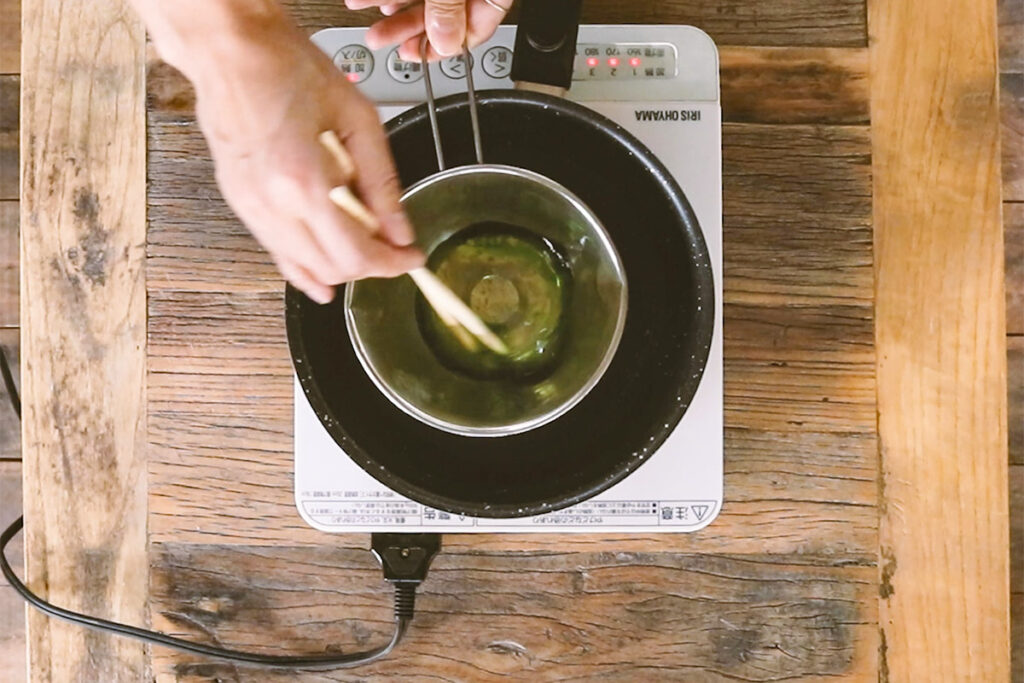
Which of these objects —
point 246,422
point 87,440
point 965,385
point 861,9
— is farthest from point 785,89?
point 87,440

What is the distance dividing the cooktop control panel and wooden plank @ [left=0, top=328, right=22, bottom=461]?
0.54 m

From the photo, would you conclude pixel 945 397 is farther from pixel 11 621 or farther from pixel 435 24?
pixel 11 621

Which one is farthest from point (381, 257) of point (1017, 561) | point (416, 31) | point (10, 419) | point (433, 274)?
point (1017, 561)

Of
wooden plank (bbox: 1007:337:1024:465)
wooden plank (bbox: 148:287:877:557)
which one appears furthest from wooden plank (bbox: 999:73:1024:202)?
wooden plank (bbox: 148:287:877:557)

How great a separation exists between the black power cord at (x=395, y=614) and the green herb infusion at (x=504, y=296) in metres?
0.14

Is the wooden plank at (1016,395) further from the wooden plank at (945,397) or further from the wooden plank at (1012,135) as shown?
the wooden plank at (945,397)

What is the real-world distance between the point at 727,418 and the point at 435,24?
0.35 m

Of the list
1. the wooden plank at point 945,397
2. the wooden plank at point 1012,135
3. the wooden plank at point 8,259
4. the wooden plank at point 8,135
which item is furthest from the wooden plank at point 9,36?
the wooden plank at point 1012,135

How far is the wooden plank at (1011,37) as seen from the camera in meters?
0.95

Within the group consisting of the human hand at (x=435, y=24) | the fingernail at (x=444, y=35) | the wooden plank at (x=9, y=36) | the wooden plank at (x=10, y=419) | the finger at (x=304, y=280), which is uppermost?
the wooden plank at (x=9, y=36)

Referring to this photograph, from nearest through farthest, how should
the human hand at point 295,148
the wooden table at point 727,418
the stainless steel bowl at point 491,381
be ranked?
the human hand at point 295,148, the stainless steel bowl at point 491,381, the wooden table at point 727,418

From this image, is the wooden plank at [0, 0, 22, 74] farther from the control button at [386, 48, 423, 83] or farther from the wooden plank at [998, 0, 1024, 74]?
the wooden plank at [998, 0, 1024, 74]

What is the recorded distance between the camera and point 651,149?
0.64 meters

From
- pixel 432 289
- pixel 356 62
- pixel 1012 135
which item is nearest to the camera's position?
pixel 432 289
